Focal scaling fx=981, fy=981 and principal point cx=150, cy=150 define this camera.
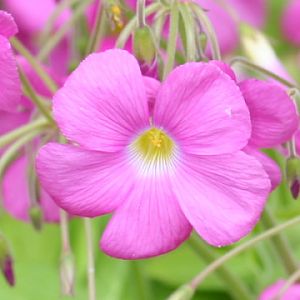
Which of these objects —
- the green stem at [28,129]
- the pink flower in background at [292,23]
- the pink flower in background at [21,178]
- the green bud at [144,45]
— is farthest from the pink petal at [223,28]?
the green bud at [144,45]

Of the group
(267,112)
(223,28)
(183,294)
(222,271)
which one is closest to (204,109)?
(267,112)

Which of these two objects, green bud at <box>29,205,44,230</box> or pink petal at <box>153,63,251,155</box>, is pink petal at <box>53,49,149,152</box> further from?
green bud at <box>29,205,44,230</box>

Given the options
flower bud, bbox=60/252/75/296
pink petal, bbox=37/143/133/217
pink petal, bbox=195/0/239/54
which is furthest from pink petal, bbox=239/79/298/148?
pink petal, bbox=195/0/239/54

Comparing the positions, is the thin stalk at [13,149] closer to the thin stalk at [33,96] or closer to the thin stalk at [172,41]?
Result: the thin stalk at [33,96]

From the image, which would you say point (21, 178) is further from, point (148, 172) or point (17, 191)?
point (148, 172)

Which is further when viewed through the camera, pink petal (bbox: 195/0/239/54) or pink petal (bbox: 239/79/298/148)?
pink petal (bbox: 195/0/239/54)

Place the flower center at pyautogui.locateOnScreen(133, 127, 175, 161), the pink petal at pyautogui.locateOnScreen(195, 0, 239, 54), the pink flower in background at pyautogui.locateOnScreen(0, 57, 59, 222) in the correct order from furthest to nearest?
the pink petal at pyautogui.locateOnScreen(195, 0, 239, 54) < the pink flower in background at pyautogui.locateOnScreen(0, 57, 59, 222) < the flower center at pyautogui.locateOnScreen(133, 127, 175, 161)

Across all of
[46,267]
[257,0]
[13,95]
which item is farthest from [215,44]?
Result: [257,0]
